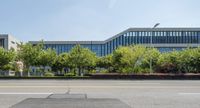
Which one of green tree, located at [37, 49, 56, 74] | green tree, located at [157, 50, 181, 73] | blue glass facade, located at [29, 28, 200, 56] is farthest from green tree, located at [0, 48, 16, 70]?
blue glass facade, located at [29, 28, 200, 56]

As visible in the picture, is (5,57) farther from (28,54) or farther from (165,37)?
(165,37)

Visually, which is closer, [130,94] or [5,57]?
[130,94]

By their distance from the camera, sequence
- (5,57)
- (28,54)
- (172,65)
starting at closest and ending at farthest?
(28,54) → (5,57) → (172,65)

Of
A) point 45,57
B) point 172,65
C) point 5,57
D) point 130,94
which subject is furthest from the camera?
point 45,57

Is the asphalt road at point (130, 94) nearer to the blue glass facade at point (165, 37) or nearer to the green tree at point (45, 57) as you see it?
the green tree at point (45, 57)

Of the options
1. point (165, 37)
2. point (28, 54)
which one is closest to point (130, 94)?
→ point (28, 54)

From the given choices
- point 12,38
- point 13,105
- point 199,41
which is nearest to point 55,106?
point 13,105

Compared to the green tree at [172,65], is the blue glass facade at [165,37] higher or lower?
higher

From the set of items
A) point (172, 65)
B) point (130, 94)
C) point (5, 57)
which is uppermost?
point (5, 57)

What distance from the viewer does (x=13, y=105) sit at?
→ 12.0 metres

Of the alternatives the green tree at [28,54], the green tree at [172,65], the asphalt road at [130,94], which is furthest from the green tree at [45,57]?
the asphalt road at [130,94]

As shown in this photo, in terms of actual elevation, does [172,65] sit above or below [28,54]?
below

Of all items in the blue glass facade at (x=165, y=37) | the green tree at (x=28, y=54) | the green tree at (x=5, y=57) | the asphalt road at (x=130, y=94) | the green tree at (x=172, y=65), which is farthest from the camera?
the blue glass facade at (x=165, y=37)

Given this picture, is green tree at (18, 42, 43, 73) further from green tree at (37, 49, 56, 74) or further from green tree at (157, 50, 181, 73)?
green tree at (157, 50, 181, 73)
